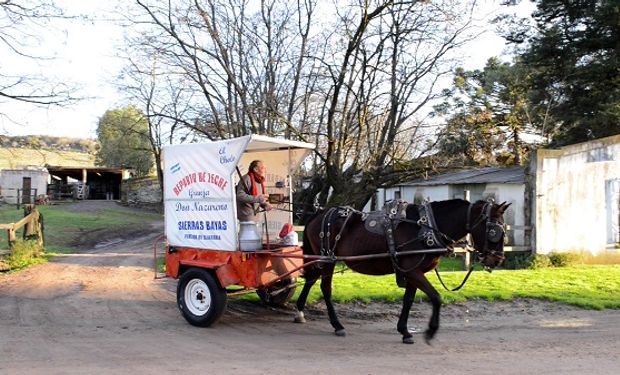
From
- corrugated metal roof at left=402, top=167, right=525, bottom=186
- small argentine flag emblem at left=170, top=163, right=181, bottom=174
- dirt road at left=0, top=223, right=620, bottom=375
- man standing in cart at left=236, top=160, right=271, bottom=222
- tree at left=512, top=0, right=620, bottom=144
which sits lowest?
dirt road at left=0, top=223, right=620, bottom=375

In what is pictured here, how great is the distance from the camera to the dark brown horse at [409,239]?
24.7 ft

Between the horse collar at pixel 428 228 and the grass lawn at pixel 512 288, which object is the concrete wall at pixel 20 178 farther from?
the horse collar at pixel 428 228

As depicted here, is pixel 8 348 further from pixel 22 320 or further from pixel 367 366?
pixel 367 366

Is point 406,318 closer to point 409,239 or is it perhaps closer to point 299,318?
point 409,239

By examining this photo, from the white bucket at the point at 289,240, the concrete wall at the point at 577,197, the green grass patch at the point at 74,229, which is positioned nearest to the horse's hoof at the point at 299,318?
the white bucket at the point at 289,240

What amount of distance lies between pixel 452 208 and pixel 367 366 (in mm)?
2612

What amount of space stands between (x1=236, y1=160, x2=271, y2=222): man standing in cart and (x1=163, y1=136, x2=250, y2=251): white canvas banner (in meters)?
0.34

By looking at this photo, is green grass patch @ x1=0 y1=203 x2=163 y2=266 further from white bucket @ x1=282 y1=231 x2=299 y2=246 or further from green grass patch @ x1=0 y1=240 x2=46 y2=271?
white bucket @ x1=282 y1=231 x2=299 y2=246

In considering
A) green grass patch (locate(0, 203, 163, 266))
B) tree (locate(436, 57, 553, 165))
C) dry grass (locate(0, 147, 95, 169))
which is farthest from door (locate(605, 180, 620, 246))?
green grass patch (locate(0, 203, 163, 266))

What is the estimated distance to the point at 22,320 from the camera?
8.87m

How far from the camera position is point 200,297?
29.0 feet

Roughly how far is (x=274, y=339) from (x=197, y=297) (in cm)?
168

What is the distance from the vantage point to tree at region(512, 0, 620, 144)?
2316 centimetres

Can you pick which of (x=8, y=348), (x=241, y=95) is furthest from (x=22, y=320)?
(x=241, y=95)
